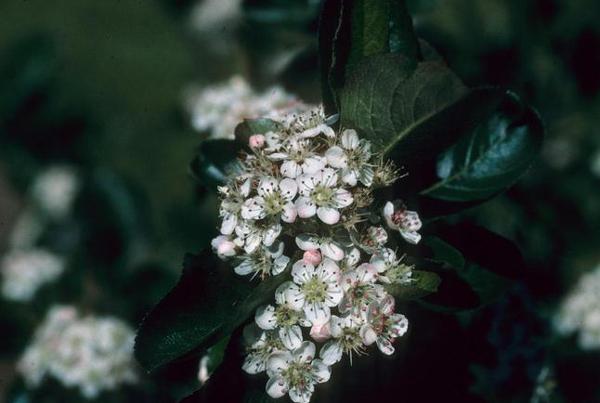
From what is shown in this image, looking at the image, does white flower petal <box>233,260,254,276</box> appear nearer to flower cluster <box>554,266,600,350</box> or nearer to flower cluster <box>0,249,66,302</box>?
flower cluster <box>554,266,600,350</box>

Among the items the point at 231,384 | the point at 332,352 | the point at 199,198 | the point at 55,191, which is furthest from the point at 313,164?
the point at 55,191

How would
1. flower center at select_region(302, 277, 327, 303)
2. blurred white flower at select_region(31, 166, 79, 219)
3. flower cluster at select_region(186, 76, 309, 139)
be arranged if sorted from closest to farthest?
1. flower center at select_region(302, 277, 327, 303)
2. flower cluster at select_region(186, 76, 309, 139)
3. blurred white flower at select_region(31, 166, 79, 219)

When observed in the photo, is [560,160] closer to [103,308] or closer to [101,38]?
[103,308]

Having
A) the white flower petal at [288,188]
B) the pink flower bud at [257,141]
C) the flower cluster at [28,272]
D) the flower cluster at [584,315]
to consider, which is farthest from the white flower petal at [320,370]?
the flower cluster at [28,272]

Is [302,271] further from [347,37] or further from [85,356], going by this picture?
[85,356]

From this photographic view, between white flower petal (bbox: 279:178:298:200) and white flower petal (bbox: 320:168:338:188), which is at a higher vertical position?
white flower petal (bbox: 320:168:338:188)

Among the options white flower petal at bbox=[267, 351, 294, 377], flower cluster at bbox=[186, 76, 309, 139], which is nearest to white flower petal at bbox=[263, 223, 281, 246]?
white flower petal at bbox=[267, 351, 294, 377]

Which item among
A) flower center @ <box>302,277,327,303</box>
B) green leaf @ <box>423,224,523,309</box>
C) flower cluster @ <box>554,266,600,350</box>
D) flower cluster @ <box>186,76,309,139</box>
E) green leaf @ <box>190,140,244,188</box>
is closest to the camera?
flower center @ <box>302,277,327,303</box>
